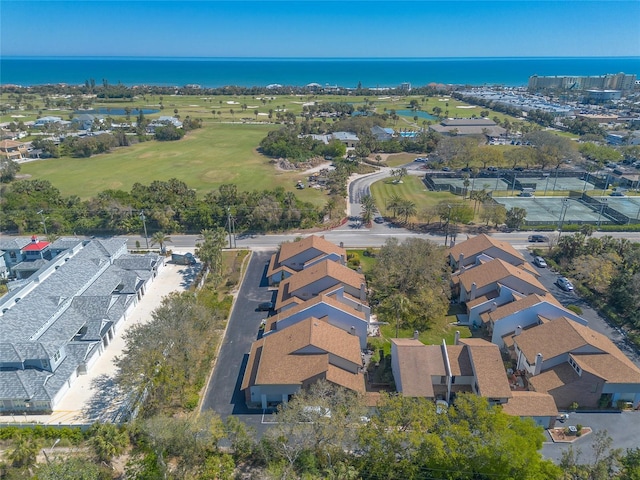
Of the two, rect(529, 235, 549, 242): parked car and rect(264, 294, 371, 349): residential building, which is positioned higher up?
rect(264, 294, 371, 349): residential building

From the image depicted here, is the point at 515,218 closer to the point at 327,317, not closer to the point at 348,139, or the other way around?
the point at 327,317

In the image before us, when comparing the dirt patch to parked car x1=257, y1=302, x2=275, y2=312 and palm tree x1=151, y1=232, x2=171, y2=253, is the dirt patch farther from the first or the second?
palm tree x1=151, y1=232, x2=171, y2=253

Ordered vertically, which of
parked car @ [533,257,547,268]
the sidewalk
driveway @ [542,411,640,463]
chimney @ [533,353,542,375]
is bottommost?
driveway @ [542,411,640,463]

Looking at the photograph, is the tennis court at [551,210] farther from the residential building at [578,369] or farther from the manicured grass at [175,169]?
the residential building at [578,369]

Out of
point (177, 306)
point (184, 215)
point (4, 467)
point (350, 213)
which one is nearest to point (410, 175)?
point (350, 213)

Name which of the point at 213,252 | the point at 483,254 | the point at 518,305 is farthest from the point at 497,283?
the point at 213,252

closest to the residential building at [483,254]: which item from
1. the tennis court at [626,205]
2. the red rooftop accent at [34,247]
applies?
the tennis court at [626,205]

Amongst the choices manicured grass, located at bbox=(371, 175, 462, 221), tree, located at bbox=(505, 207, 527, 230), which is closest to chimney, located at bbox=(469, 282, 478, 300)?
tree, located at bbox=(505, 207, 527, 230)
